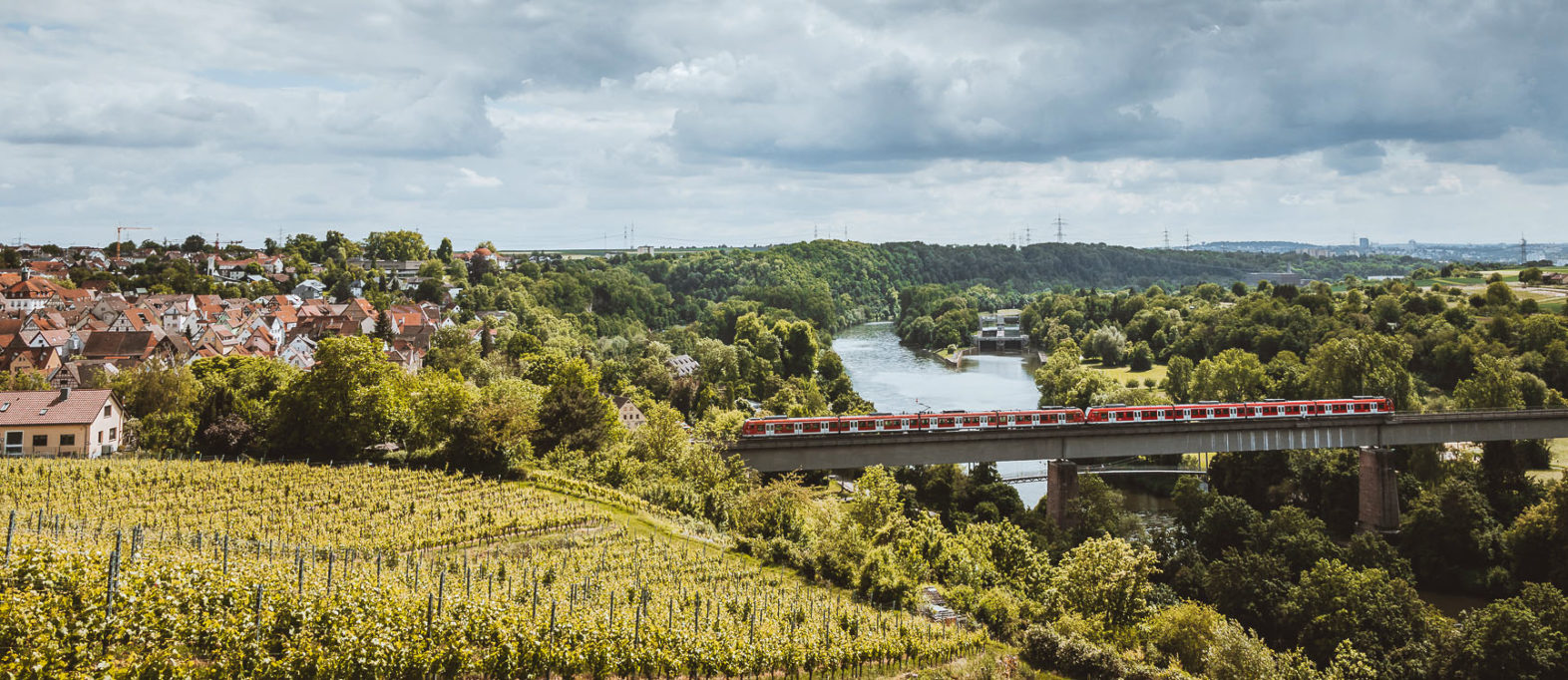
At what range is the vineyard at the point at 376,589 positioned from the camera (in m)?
18.5

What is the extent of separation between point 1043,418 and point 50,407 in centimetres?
5000

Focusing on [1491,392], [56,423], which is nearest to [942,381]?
[1491,392]

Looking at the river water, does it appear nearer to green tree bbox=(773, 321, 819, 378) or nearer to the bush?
green tree bbox=(773, 321, 819, 378)

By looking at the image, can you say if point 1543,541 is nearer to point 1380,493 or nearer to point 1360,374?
point 1380,493

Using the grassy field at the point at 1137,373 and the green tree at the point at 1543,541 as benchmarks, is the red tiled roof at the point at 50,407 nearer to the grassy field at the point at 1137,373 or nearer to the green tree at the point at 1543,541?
the green tree at the point at 1543,541

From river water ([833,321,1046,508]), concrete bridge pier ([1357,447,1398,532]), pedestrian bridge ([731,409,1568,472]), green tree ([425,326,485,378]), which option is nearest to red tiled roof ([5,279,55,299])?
green tree ([425,326,485,378])

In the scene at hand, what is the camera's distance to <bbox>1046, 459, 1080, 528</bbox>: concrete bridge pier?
2306 inches

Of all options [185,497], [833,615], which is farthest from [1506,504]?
[185,497]

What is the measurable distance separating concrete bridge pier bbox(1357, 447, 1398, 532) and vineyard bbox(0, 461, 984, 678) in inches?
1704

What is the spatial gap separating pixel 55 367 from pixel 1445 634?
294 feet

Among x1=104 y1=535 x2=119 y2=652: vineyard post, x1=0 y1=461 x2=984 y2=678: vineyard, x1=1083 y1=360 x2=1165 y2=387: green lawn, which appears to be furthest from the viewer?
x1=1083 y1=360 x2=1165 y2=387: green lawn

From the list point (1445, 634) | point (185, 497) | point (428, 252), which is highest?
point (428, 252)

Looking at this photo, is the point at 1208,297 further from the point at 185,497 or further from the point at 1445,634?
the point at 185,497

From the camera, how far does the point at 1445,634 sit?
124 feet
